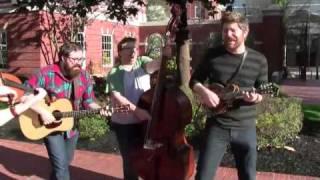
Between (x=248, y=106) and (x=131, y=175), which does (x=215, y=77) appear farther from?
(x=131, y=175)

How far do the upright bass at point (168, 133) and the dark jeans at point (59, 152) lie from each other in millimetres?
895

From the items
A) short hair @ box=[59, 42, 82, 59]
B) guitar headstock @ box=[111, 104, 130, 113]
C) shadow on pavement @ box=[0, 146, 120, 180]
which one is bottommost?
shadow on pavement @ box=[0, 146, 120, 180]

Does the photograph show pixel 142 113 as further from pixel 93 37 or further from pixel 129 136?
pixel 93 37

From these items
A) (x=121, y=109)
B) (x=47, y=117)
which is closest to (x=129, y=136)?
(x=121, y=109)

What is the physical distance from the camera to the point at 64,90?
471 centimetres

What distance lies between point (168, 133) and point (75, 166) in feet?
10.3

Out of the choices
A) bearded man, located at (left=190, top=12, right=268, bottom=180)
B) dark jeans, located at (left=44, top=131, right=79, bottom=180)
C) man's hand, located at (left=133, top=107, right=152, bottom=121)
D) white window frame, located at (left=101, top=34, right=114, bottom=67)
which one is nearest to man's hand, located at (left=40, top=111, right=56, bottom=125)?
dark jeans, located at (left=44, top=131, right=79, bottom=180)

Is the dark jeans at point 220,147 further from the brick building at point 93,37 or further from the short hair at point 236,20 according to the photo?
the brick building at point 93,37

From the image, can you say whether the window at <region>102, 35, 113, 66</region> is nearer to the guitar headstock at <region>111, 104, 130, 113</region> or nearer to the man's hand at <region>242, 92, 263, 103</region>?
the guitar headstock at <region>111, 104, 130, 113</region>

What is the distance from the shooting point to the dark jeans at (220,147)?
4020 millimetres

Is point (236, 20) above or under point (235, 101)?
above

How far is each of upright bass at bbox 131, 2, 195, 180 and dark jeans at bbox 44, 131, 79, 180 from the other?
2.94ft

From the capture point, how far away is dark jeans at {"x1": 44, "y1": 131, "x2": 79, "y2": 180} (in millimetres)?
Result: 4715

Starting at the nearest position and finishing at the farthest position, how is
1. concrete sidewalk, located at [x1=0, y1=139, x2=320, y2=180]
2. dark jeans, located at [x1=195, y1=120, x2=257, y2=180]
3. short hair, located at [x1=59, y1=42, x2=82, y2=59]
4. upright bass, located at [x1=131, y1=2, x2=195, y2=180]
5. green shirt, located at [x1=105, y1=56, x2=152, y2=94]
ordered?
dark jeans, located at [x1=195, y1=120, x2=257, y2=180] < upright bass, located at [x1=131, y1=2, x2=195, y2=180] < short hair, located at [x1=59, y1=42, x2=82, y2=59] < green shirt, located at [x1=105, y1=56, x2=152, y2=94] < concrete sidewalk, located at [x1=0, y1=139, x2=320, y2=180]
